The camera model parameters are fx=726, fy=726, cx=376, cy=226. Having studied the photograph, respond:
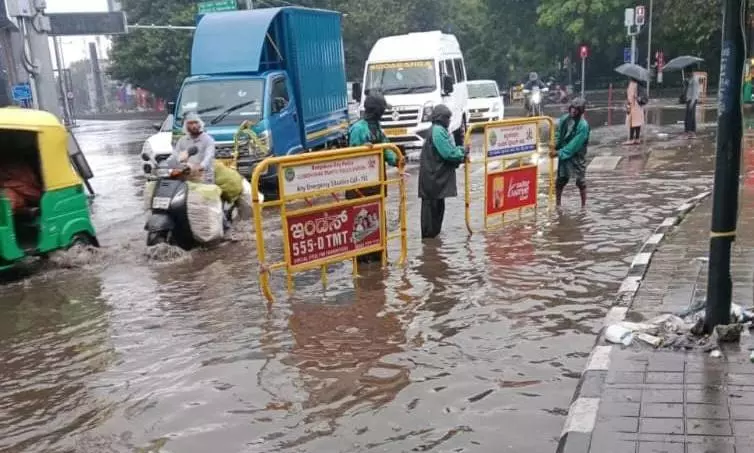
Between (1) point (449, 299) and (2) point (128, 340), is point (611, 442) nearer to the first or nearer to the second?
(1) point (449, 299)

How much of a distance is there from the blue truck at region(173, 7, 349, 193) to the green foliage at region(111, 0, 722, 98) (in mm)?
26427

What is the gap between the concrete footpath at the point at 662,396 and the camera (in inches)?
139

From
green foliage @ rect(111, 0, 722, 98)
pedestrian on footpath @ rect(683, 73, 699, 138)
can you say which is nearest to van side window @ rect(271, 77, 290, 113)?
pedestrian on footpath @ rect(683, 73, 699, 138)

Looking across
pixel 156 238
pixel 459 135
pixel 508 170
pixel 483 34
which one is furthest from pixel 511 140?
pixel 483 34

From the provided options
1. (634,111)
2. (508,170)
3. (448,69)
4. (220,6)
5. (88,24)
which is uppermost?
(220,6)

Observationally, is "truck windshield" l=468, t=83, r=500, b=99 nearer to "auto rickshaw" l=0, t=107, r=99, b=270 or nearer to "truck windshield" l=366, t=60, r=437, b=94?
"truck windshield" l=366, t=60, r=437, b=94

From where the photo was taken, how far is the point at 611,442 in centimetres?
355

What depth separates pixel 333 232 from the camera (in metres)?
6.79

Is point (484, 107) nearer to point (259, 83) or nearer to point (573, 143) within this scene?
point (259, 83)

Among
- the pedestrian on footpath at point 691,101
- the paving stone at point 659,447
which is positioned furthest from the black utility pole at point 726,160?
the pedestrian on footpath at point 691,101

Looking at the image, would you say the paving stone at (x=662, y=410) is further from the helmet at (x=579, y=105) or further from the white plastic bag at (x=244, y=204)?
the white plastic bag at (x=244, y=204)

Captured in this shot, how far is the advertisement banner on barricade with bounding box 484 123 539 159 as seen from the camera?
9172 mm

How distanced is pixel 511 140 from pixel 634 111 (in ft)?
29.4

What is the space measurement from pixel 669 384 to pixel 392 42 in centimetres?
1633
